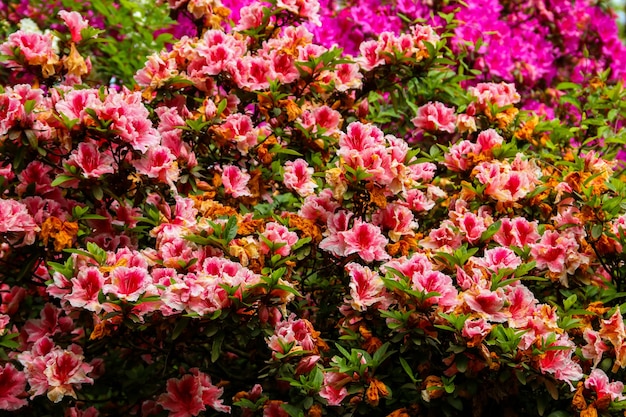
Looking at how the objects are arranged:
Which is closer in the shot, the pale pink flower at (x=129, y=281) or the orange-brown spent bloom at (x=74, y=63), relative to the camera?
the pale pink flower at (x=129, y=281)

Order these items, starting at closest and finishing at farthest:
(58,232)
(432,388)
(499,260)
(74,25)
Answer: (432,388), (499,260), (58,232), (74,25)

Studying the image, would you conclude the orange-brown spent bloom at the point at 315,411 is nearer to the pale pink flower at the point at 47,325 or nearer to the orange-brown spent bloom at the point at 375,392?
the orange-brown spent bloom at the point at 375,392

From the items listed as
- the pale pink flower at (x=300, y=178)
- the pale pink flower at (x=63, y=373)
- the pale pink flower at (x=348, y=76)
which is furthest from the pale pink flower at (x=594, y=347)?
the pale pink flower at (x=63, y=373)

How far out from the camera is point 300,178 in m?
2.47

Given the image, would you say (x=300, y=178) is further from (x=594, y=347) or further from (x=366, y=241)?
(x=594, y=347)

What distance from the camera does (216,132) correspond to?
2.49 metres

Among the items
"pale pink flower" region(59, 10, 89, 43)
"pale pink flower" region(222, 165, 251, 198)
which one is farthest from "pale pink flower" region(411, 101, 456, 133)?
"pale pink flower" region(59, 10, 89, 43)

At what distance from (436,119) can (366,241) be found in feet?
2.27

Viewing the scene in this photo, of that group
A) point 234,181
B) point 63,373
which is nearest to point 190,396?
point 63,373

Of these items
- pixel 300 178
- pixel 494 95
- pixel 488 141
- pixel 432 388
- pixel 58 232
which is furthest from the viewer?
pixel 494 95

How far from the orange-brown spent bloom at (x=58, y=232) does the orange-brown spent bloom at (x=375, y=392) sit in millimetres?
932

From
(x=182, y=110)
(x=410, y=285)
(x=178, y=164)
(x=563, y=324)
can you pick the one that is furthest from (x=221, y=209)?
(x=563, y=324)

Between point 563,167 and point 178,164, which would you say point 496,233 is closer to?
point 563,167

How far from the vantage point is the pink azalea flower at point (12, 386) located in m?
2.32
